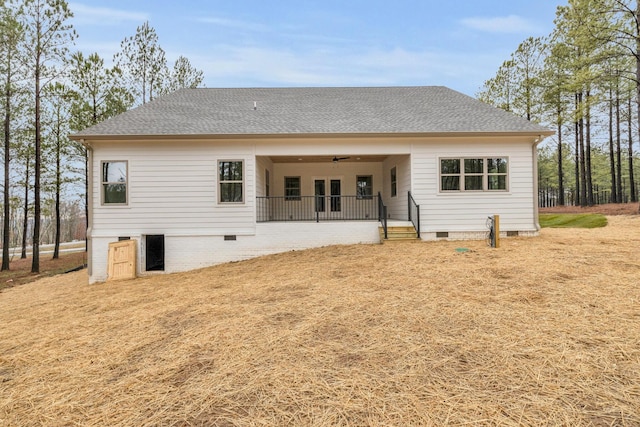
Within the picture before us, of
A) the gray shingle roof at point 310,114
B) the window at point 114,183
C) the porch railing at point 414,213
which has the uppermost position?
the gray shingle roof at point 310,114

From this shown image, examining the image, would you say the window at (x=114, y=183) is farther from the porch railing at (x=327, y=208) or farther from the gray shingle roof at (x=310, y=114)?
the porch railing at (x=327, y=208)

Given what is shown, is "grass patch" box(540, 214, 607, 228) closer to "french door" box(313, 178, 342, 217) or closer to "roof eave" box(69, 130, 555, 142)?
"roof eave" box(69, 130, 555, 142)

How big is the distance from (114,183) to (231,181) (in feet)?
11.6

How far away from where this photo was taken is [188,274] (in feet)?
28.1

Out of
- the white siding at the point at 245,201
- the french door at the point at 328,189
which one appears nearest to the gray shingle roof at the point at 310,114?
the white siding at the point at 245,201

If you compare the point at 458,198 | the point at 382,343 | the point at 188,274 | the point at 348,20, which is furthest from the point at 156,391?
the point at 348,20

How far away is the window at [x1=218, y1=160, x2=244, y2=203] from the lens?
9.52 meters

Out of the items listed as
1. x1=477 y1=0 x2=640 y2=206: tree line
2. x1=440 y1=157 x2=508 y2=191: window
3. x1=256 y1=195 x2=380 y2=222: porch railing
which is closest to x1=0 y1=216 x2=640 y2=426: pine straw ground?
x1=440 y1=157 x2=508 y2=191: window

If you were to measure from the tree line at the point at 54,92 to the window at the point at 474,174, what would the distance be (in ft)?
56.5

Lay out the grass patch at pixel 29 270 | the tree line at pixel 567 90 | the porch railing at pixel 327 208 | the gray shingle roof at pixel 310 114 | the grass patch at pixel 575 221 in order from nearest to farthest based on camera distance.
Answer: the gray shingle roof at pixel 310 114 → the grass patch at pixel 29 270 → the grass patch at pixel 575 221 → the porch railing at pixel 327 208 → the tree line at pixel 567 90

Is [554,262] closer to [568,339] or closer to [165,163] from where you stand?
[568,339]

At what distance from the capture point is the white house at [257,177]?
9.23m

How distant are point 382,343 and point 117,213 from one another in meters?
9.25

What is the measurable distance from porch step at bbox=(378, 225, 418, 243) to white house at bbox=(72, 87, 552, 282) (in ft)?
0.65
